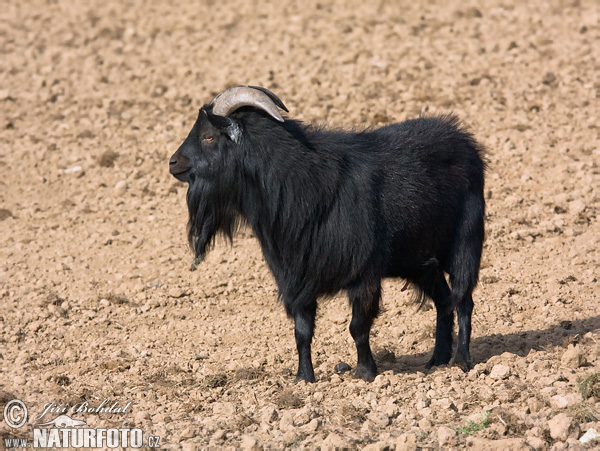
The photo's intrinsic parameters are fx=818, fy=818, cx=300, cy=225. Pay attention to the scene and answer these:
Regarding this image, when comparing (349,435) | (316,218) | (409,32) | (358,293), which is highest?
(409,32)

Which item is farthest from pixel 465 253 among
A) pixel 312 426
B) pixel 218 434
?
pixel 218 434

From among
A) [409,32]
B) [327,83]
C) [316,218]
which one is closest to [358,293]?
[316,218]

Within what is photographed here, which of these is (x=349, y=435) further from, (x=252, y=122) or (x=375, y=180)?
(x=252, y=122)

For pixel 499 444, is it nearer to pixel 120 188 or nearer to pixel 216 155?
pixel 216 155

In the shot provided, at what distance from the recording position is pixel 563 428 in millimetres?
5391

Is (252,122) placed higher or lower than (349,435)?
higher

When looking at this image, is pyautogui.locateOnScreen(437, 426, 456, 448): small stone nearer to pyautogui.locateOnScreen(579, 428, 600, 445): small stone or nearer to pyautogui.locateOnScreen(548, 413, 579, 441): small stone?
pyautogui.locateOnScreen(548, 413, 579, 441): small stone

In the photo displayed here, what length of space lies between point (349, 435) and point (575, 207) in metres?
5.19

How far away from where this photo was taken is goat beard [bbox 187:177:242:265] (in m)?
6.63

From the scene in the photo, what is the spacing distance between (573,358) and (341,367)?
192 centimetres

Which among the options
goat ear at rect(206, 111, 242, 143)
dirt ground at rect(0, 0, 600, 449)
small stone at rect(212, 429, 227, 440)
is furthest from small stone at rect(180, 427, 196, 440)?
goat ear at rect(206, 111, 242, 143)

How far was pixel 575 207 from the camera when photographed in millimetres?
9578

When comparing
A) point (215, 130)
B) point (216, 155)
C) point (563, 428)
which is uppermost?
point (215, 130)

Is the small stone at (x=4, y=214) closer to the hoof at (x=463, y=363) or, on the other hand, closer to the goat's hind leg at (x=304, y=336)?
the goat's hind leg at (x=304, y=336)
